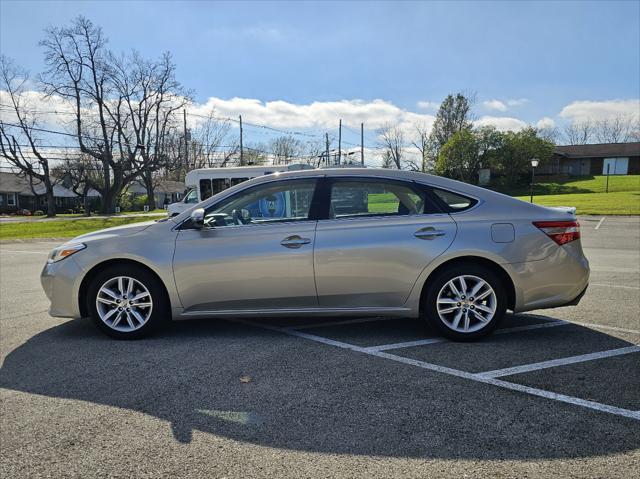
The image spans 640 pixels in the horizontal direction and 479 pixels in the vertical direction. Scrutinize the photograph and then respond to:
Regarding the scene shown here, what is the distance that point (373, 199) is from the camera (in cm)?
428

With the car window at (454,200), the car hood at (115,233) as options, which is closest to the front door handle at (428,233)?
the car window at (454,200)

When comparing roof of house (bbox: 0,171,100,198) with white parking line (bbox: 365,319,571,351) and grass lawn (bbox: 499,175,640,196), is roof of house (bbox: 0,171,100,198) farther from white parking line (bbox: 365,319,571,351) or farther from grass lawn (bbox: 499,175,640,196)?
white parking line (bbox: 365,319,571,351)

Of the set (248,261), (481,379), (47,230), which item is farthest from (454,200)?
(47,230)

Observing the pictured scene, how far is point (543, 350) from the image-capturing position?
3.94 metres

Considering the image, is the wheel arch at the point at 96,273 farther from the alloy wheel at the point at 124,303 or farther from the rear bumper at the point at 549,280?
the rear bumper at the point at 549,280

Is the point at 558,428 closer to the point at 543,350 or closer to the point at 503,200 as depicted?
the point at 543,350

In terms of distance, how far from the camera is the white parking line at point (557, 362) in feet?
11.3

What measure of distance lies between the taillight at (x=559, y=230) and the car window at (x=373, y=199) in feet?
3.61

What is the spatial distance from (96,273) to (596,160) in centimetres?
7202

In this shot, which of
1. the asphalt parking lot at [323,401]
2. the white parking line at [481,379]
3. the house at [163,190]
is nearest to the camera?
the asphalt parking lot at [323,401]

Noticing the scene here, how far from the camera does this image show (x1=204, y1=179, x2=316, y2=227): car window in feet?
14.0

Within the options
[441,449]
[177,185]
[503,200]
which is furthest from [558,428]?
[177,185]

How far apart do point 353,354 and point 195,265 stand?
1661 millimetres

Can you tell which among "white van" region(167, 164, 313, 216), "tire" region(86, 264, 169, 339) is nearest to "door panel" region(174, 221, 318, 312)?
"tire" region(86, 264, 169, 339)
